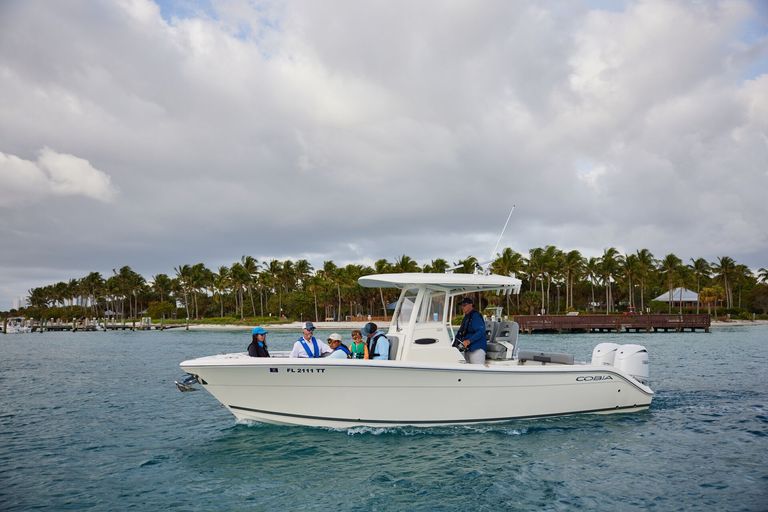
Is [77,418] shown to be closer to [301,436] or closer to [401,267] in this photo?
[301,436]

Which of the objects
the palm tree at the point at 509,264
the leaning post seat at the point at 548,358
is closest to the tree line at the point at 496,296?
the palm tree at the point at 509,264

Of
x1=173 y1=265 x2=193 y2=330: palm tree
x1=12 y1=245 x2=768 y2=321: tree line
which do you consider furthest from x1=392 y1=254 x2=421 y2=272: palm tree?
x1=173 y1=265 x2=193 y2=330: palm tree

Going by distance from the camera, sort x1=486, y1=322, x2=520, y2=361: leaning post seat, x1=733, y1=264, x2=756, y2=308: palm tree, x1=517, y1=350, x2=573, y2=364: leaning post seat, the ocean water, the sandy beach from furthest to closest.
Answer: x1=733, y1=264, x2=756, y2=308: palm tree → the sandy beach → x1=517, y1=350, x2=573, y2=364: leaning post seat → x1=486, y1=322, x2=520, y2=361: leaning post seat → the ocean water

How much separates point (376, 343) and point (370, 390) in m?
0.98

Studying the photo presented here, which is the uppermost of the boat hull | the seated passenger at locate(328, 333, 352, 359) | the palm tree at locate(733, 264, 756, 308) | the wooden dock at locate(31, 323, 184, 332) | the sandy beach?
the palm tree at locate(733, 264, 756, 308)

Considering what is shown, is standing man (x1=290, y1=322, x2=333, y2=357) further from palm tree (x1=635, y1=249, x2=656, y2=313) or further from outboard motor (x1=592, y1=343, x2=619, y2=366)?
palm tree (x1=635, y1=249, x2=656, y2=313)

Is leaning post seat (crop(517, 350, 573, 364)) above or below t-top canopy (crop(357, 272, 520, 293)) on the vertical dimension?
below

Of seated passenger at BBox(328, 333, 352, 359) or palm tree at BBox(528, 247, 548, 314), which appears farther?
palm tree at BBox(528, 247, 548, 314)

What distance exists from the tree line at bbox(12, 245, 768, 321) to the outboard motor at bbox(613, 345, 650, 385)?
55.1 metres

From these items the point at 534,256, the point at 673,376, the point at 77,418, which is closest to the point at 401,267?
the point at 534,256

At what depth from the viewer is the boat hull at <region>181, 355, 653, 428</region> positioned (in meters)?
9.38

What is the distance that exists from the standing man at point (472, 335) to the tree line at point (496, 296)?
2249 inches

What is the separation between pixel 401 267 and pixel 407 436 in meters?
79.6

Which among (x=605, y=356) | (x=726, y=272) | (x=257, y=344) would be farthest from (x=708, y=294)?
(x=257, y=344)
